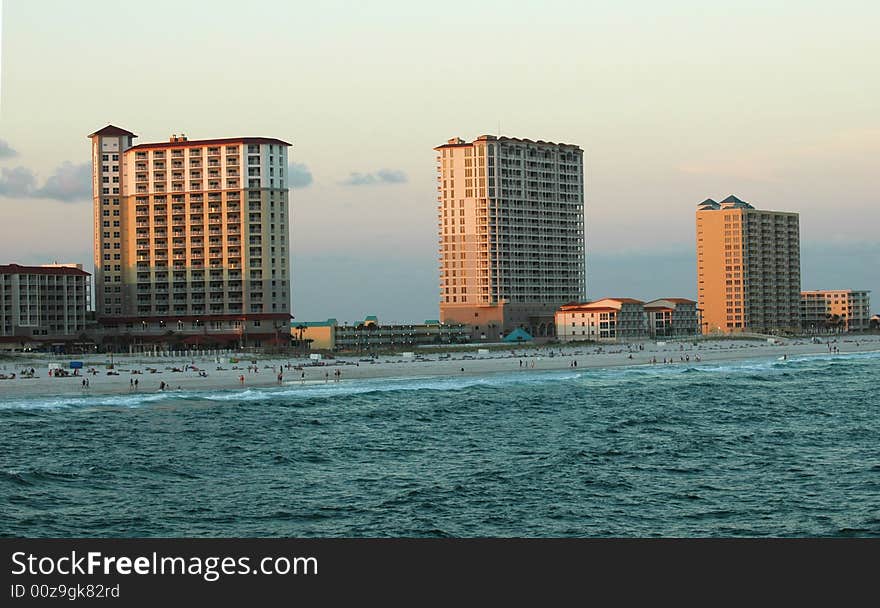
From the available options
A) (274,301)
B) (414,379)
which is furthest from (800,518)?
(274,301)

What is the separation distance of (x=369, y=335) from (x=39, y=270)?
49.4 m

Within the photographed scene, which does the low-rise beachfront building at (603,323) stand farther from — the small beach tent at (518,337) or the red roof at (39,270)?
the red roof at (39,270)

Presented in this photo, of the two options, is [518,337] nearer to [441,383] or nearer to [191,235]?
[191,235]

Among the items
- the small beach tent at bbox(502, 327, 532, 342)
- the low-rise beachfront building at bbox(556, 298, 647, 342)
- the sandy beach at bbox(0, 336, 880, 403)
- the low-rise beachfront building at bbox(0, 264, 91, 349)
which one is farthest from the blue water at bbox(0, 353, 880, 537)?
the low-rise beachfront building at bbox(556, 298, 647, 342)

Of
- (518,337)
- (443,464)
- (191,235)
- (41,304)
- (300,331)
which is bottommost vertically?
(443,464)

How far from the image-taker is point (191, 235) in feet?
569

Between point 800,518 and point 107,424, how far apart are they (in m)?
43.9

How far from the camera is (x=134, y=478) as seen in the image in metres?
42.9

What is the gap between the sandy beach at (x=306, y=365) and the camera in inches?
3634

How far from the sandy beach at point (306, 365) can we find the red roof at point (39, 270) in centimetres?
2598

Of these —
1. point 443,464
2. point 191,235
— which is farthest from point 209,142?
point 443,464

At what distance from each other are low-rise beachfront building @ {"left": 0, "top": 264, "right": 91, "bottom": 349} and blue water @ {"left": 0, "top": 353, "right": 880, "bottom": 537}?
72980mm

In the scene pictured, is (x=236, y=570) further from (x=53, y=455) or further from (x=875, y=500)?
(x=53, y=455)

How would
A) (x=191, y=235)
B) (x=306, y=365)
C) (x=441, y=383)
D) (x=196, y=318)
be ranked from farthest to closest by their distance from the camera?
(x=191, y=235), (x=196, y=318), (x=306, y=365), (x=441, y=383)
